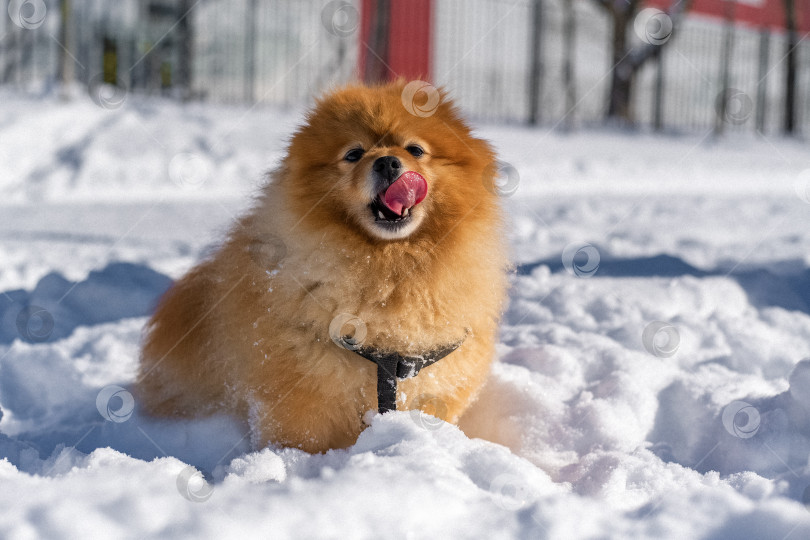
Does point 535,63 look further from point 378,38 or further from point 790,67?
point 790,67

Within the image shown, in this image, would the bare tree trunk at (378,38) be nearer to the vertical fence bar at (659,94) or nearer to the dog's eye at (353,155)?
the dog's eye at (353,155)

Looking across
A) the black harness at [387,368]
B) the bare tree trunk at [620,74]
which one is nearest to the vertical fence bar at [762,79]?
the bare tree trunk at [620,74]

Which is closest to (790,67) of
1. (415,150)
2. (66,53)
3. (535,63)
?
(535,63)

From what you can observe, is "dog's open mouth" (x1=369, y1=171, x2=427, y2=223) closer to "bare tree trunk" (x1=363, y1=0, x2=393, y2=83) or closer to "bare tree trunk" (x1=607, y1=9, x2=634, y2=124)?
"bare tree trunk" (x1=363, y1=0, x2=393, y2=83)

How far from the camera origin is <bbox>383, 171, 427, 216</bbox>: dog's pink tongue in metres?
1.67

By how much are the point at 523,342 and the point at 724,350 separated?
2.78ft

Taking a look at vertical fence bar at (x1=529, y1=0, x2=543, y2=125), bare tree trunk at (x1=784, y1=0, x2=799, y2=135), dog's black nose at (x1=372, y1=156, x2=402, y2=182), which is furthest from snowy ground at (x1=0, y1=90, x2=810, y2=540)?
bare tree trunk at (x1=784, y1=0, x2=799, y2=135)

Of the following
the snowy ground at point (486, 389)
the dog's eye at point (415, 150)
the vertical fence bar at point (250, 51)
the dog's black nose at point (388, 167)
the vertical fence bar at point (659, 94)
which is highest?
the vertical fence bar at point (659, 94)

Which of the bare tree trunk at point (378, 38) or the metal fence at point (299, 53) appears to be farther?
the metal fence at point (299, 53)

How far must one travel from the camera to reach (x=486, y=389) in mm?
2451

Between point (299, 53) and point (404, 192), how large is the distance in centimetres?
977

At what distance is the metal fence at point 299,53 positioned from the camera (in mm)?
9188

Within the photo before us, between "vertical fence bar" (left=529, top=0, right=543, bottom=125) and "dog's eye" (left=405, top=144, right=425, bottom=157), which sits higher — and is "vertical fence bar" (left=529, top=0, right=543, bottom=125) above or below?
above

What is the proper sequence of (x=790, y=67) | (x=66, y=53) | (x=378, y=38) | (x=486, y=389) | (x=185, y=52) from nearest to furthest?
1. (x=486, y=389)
2. (x=66, y=53)
3. (x=378, y=38)
4. (x=185, y=52)
5. (x=790, y=67)
